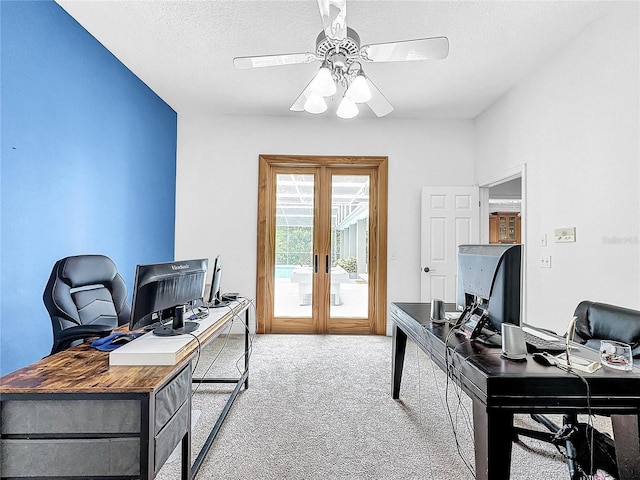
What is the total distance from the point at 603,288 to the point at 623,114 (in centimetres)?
119

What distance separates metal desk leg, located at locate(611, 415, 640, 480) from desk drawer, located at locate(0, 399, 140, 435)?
174 centimetres

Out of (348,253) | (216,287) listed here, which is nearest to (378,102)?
(216,287)

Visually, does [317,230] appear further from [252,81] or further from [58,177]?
[58,177]

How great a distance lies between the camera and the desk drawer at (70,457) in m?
1.08

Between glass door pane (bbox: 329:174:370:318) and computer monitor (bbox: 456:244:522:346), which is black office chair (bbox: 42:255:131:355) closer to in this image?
computer monitor (bbox: 456:244:522:346)

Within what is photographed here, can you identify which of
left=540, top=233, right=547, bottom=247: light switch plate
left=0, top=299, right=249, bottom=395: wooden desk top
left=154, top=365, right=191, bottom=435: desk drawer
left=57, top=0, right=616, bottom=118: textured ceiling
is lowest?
left=154, top=365, right=191, bottom=435: desk drawer

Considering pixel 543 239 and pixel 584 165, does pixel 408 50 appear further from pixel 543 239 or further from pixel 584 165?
pixel 543 239

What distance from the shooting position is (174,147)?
4.32 m

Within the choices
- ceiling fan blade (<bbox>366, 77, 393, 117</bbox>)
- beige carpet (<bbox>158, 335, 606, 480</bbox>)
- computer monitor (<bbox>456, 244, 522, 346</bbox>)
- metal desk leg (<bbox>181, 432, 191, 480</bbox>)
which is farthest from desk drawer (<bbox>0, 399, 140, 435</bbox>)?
ceiling fan blade (<bbox>366, 77, 393, 117</bbox>)

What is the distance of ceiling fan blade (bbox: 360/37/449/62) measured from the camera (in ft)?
6.12

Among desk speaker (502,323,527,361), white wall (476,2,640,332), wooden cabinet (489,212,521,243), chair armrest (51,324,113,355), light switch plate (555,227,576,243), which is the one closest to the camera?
desk speaker (502,323,527,361)

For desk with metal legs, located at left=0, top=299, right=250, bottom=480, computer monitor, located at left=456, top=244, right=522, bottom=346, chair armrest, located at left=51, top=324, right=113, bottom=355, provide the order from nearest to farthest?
desk with metal legs, located at left=0, top=299, right=250, bottom=480 < computer monitor, located at left=456, top=244, right=522, bottom=346 < chair armrest, located at left=51, top=324, right=113, bottom=355

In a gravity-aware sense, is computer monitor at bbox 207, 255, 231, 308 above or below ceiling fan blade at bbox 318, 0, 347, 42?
below

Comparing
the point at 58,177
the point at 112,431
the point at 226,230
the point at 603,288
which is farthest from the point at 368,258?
the point at 112,431
